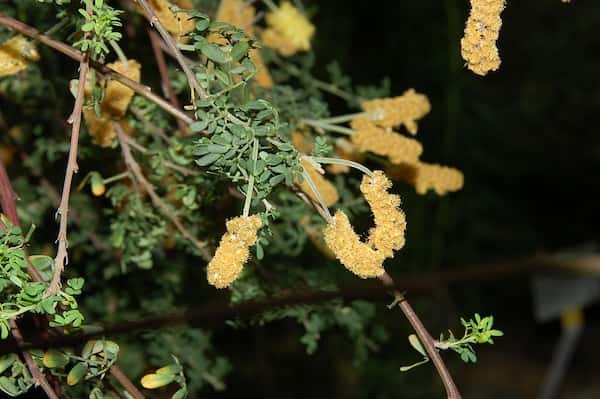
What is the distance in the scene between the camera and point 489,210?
267 centimetres

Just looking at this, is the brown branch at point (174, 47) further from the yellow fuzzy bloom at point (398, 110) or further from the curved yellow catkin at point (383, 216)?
the yellow fuzzy bloom at point (398, 110)

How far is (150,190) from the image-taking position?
820 mm

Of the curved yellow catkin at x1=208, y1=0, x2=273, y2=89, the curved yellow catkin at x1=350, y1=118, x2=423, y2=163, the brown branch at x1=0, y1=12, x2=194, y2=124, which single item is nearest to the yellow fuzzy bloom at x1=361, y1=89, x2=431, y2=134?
the curved yellow catkin at x1=350, y1=118, x2=423, y2=163

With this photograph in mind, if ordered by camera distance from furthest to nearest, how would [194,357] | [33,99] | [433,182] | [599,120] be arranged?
[599,120] → [194,357] → [33,99] → [433,182]

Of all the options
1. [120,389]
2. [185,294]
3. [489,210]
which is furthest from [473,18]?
[489,210]

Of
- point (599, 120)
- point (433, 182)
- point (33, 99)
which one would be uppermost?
point (599, 120)

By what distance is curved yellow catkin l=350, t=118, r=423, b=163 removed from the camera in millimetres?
788

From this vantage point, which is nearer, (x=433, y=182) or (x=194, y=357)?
(x=433, y=182)

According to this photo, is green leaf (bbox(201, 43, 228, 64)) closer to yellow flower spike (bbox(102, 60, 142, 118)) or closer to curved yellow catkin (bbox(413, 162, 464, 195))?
yellow flower spike (bbox(102, 60, 142, 118))

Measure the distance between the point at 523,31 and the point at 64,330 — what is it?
7.44 ft

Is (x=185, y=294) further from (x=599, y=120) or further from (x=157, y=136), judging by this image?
(x=599, y=120)

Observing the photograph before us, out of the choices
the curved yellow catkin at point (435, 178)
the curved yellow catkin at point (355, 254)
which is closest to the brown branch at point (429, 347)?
the curved yellow catkin at point (355, 254)

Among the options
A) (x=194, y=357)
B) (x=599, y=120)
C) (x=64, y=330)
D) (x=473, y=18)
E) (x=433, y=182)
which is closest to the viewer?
(x=473, y=18)

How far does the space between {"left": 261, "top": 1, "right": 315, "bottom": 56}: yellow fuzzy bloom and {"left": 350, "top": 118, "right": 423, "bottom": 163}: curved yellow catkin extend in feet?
0.76
